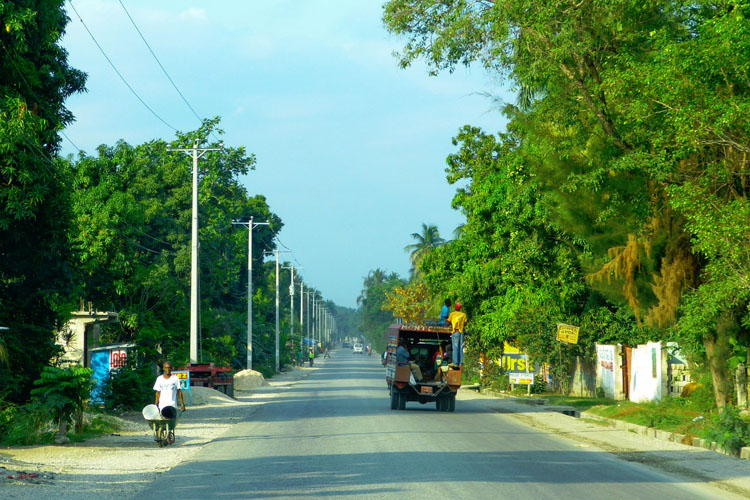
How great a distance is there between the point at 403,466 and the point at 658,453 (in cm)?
581

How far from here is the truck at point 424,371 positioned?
92.4 feet

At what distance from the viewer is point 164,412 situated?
18.3 metres

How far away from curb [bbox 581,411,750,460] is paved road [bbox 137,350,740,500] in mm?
2281

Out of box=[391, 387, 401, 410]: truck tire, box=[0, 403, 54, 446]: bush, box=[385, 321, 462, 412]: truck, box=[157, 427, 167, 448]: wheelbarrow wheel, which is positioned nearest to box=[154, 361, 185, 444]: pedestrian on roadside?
box=[157, 427, 167, 448]: wheelbarrow wheel

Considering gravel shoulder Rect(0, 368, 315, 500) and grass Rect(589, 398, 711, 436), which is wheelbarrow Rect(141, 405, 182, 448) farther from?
grass Rect(589, 398, 711, 436)

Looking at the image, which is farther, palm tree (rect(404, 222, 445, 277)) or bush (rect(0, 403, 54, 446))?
palm tree (rect(404, 222, 445, 277))

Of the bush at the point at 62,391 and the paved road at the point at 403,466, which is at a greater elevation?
the bush at the point at 62,391

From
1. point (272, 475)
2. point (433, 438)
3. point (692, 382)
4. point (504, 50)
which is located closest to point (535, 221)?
point (692, 382)

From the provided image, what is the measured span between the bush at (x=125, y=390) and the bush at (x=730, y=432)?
51.8 feet

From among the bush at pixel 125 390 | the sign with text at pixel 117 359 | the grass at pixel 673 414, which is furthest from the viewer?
the sign with text at pixel 117 359

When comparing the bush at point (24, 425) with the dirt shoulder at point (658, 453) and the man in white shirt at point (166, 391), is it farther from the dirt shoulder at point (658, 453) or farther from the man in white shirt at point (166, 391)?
the dirt shoulder at point (658, 453)

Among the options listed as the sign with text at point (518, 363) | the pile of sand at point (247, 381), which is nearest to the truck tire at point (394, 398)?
the sign with text at point (518, 363)

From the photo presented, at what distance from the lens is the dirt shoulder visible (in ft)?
43.8

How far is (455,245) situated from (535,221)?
11.9 metres
